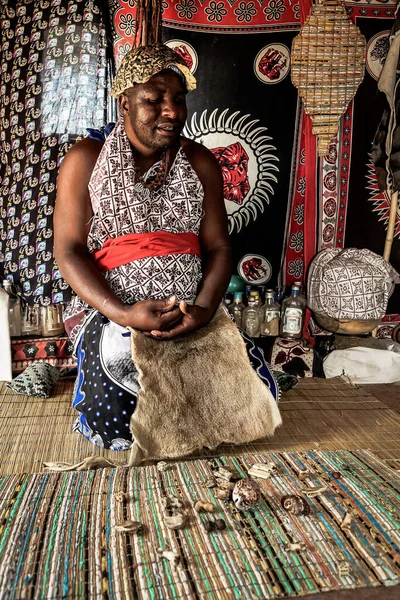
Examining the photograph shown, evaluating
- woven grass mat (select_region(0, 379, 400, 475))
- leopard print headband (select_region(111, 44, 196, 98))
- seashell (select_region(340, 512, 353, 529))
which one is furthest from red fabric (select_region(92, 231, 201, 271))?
seashell (select_region(340, 512, 353, 529))

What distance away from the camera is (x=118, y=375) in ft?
6.01

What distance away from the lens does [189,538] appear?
4.07ft

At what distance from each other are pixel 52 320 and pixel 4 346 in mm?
317

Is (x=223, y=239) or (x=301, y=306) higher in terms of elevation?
(x=223, y=239)

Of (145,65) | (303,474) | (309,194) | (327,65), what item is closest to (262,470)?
(303,474)

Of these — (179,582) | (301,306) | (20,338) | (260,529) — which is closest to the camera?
(179,582)

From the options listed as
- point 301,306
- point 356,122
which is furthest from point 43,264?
point 356,122

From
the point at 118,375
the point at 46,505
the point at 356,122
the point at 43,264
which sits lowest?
the point at 46,505

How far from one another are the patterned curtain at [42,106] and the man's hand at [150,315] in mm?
1054

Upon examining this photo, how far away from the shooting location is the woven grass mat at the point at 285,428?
1.86 m

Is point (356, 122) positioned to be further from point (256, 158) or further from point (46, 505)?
point (46, 505)

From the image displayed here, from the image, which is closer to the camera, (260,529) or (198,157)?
(260,529)

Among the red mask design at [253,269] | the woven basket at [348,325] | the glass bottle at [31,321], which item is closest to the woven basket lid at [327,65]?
the red mask design at [253,269]

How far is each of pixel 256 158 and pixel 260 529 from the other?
7.25ft
